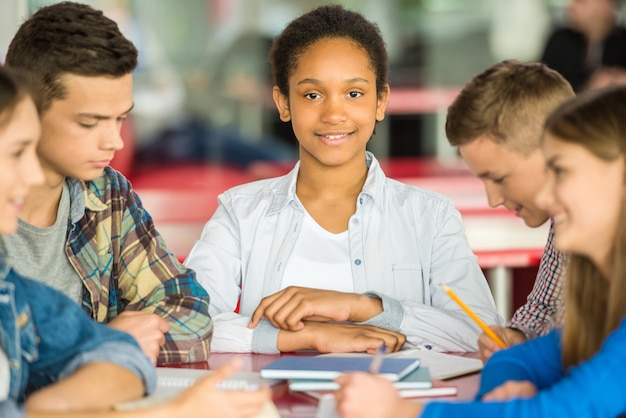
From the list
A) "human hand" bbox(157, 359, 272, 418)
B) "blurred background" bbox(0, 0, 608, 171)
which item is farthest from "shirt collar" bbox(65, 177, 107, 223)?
"blurred background" bbox(0, 0, 608, 171)

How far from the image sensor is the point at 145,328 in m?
1.67

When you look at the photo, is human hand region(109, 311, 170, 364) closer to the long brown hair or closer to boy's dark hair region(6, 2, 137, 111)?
boy's dark hair region(6, 2, 137, 111)

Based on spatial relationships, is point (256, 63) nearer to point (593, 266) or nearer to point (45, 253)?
point (45, 253)

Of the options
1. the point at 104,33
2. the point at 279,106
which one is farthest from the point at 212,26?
the point at 104,33

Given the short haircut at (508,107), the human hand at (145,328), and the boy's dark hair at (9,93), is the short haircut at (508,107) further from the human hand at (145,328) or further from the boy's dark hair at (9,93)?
the boy's dark hair at (9,93)

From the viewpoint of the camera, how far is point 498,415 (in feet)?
4.00

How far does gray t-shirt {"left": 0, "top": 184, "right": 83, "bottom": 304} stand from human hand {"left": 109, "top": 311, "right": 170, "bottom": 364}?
0.41 ft

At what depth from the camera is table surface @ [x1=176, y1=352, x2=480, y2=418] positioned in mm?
1381

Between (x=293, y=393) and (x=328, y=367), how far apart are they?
0.07 m

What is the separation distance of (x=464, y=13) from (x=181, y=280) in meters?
4.94

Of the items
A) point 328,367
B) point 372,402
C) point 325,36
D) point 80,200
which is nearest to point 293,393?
point 328,367

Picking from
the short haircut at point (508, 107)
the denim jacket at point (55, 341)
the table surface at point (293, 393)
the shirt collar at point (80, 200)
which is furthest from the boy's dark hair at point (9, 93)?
the short haircut at point (508, 107)

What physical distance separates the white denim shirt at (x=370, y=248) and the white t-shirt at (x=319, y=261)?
2 cm

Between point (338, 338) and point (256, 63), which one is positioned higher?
point (256, 63)
